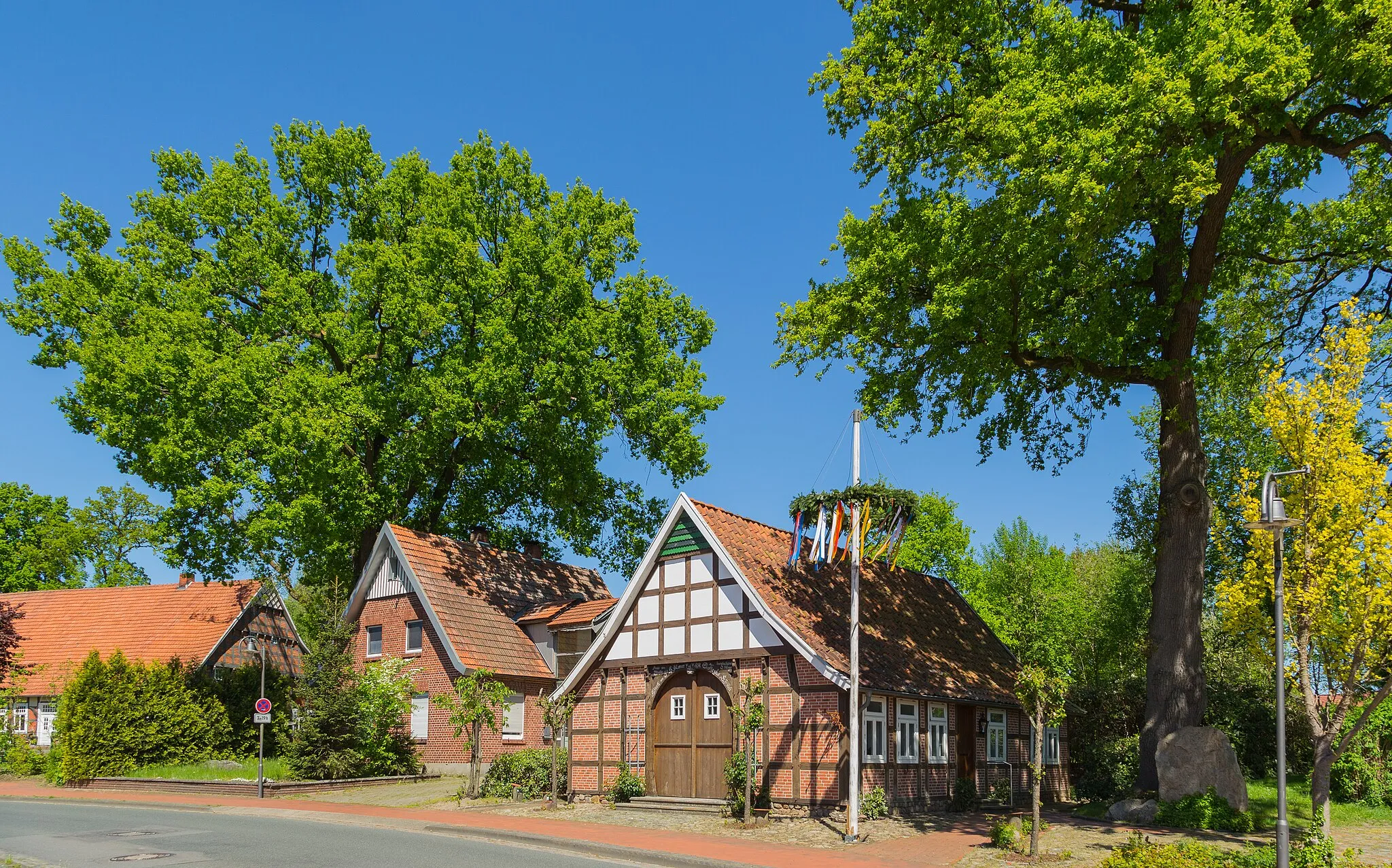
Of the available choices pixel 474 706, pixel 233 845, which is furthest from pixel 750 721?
pixel 233 845

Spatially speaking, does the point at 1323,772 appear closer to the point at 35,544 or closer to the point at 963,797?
the point at 963,797

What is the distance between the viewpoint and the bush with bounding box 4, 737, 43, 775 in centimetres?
3281

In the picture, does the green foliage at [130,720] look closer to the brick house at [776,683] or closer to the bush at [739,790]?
the brick house at [776,683]

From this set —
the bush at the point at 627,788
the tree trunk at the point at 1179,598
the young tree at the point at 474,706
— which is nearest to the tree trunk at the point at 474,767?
the young tree at the point at 474,706

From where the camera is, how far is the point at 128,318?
3122 cm

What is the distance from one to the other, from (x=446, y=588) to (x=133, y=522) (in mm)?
33481

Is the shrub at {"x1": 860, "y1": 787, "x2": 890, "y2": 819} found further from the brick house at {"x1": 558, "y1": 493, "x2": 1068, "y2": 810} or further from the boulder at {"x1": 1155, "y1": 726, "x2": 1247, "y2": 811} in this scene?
the boulder at {"x1": 1155, "y1": 726, "x2": 1247, "y2": 811}

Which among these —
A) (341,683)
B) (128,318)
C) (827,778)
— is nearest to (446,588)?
(341,683)

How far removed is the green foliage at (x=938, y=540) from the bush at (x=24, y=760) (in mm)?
35211

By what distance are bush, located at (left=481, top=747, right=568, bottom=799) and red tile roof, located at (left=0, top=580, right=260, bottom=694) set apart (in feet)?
56.7

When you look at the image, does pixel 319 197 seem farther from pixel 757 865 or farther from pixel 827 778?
pixel 757 865

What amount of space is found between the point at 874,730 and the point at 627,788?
19.9 ft

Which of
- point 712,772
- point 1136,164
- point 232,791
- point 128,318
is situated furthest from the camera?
point 128,318

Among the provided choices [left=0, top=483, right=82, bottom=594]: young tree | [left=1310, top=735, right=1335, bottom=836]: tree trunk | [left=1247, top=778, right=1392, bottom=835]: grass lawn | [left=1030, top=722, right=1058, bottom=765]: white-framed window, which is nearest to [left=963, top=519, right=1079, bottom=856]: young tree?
[left=1030, top=722, right=1058, bottom=765]: white-framed window
